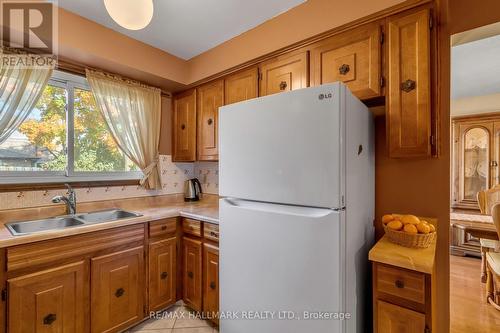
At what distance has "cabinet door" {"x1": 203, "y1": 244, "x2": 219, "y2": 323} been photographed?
1.79 metres

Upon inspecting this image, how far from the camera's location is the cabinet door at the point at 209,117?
7.51 ft

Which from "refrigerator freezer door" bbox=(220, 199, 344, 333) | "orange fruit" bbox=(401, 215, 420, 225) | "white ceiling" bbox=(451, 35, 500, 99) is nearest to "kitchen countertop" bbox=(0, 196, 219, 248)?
"refrigerator freezer door" bbox=(220, 199, 344, 333)

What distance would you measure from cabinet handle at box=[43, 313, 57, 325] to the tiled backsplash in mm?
861

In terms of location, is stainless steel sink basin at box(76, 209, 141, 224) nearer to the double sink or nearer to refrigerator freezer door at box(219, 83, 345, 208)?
the double sink

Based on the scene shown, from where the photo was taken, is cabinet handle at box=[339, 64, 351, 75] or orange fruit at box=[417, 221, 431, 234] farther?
cabinet handle at box=[339, 64, 351, 75]

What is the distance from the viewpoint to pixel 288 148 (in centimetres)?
114

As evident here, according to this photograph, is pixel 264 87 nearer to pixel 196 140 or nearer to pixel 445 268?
pixel 196 140

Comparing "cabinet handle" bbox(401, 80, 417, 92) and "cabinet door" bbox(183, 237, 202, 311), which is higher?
"cabinet handle" bbox(401, 80, 417, 92)

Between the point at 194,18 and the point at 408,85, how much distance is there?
5.16ft

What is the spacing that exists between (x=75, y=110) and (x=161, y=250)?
1.48 meters

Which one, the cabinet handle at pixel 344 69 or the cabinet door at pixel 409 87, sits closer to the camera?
the cabinet door at pixel 409 87

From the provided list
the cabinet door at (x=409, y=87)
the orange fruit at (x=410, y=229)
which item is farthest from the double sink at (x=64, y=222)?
the cabinet door at (x=409, y=87)

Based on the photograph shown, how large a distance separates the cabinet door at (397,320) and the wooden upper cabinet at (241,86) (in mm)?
1650

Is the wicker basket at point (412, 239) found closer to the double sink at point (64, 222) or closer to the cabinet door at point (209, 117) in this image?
the cabinet door at point (209, 117)
